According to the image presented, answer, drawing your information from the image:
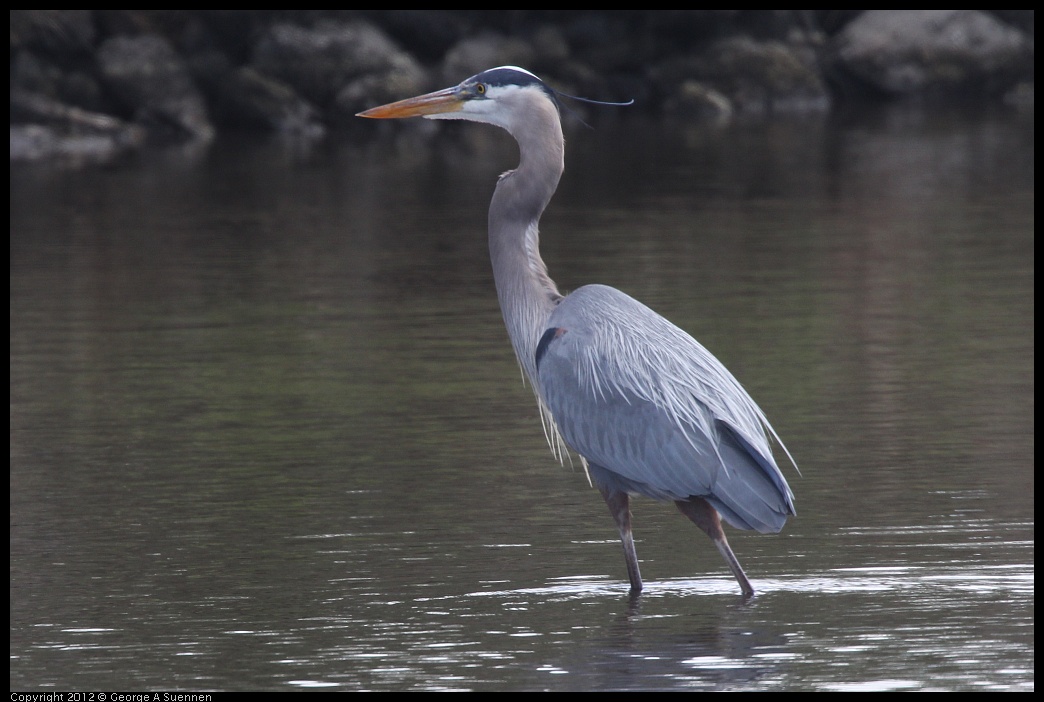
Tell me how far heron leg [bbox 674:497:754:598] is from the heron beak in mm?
2097

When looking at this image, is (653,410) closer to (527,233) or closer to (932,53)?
(527,233)

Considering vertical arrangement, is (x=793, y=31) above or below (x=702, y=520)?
above

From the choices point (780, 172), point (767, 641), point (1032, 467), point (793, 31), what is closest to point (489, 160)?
point (780, 172)

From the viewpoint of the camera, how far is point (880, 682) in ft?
17.8

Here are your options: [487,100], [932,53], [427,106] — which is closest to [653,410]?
[487,100]

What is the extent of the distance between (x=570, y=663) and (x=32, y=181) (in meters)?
24.1

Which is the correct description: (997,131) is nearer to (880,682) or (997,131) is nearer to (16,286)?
(16,286)

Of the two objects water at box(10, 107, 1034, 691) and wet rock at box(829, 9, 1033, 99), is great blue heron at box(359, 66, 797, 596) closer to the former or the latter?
water at box(10, 107, 1034, 691)

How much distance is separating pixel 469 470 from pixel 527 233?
67.0 inches

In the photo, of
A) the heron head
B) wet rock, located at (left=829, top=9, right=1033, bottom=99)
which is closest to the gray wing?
the heron head

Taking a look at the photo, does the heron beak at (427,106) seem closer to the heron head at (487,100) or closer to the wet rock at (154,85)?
the heron head at (487,100)

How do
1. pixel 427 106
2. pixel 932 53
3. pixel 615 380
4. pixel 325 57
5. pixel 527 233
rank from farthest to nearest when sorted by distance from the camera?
pixel 932 53 → pixel 325 57 → pixel 427 106 → pixel 527 233 → pixel 615 380

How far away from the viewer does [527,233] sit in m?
7.48

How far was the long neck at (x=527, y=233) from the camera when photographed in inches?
291
